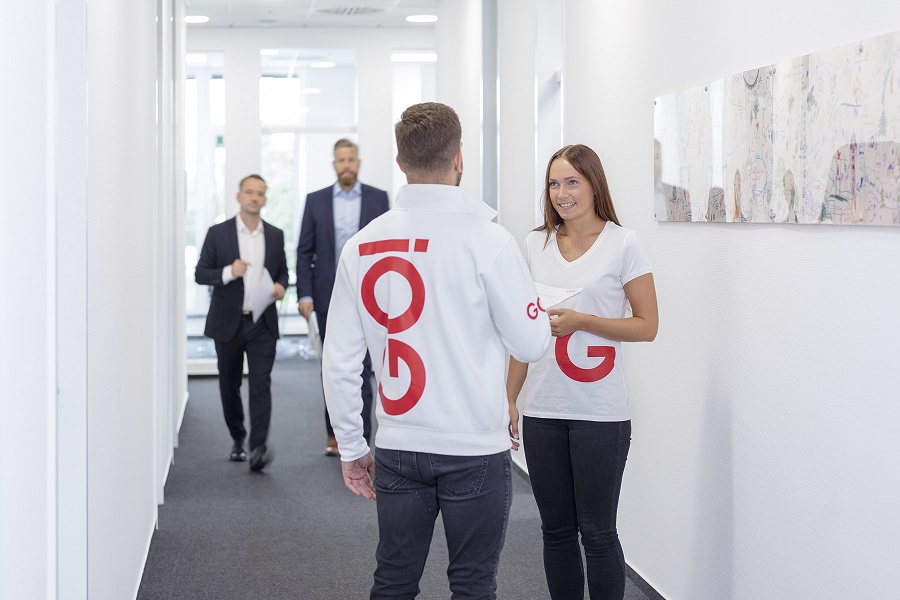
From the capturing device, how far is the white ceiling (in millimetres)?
8688

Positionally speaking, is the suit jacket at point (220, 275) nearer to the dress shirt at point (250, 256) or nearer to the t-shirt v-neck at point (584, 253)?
the dress shirt at point (250, 256)

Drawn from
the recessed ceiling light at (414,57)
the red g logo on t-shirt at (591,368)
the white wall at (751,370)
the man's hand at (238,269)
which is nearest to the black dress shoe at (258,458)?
the man's hand at (238,269)

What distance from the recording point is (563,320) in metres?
2.55

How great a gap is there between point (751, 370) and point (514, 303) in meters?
0.91

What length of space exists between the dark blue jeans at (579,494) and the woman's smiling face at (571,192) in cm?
58

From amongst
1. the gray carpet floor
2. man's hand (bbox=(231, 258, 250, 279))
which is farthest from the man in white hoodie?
man's hand (bbox=(231, 258, 250, 279))

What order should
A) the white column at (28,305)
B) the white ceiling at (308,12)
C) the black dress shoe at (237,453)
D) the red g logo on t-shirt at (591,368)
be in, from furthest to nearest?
the white ceiling at (308,12), the black dress shoe at (237,453), the red g logo on t-shirt at (591,368), the white column at (28,305)

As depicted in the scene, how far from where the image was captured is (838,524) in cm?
223

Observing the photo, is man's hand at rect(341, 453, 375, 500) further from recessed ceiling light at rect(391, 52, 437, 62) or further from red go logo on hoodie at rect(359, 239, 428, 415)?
recessed ceiling light at rect(391, 52, 437, 62)

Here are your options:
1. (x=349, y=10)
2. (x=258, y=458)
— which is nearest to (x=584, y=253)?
(x=258, y=458)

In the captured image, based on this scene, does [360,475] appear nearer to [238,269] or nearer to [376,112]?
[238,269]

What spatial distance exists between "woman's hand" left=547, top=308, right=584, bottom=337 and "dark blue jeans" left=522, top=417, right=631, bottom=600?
0.26 m

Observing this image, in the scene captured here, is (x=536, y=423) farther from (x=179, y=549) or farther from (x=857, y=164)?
(x=179, y=549)

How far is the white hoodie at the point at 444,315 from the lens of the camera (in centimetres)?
207
